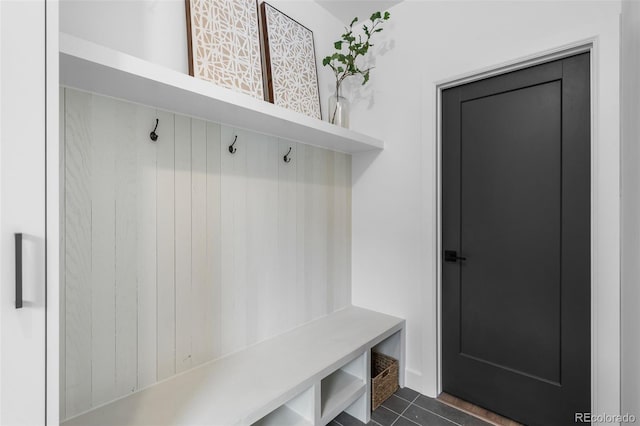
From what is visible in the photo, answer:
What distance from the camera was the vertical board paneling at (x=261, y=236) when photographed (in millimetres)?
1637

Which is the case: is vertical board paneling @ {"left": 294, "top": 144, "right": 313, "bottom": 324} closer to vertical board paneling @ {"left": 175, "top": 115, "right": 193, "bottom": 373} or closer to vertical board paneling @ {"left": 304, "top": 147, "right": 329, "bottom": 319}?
vertical board paneling @ {"left": 304, "top": 147, "right": 329, "bottom": 319}

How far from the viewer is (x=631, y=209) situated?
487 millimetres

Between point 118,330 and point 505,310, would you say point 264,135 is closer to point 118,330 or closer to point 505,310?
point 118,330

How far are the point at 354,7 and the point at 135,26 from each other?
4.70ft

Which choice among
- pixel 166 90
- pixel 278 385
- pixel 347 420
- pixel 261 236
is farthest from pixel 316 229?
pixel 166 90

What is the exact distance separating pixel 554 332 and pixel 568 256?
390 millimetres

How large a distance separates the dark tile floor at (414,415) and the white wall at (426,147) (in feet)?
0.35

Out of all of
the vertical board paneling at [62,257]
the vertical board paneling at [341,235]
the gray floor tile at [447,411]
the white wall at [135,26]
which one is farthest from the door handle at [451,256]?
the vertical board paneling at [62,257]

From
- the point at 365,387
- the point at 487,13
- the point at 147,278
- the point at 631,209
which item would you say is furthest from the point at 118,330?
the point at 487,13

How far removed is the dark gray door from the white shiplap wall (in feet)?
3.10

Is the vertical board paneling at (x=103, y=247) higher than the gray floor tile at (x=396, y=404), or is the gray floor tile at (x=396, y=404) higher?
the vertical board paneling at (x=103, y=247)

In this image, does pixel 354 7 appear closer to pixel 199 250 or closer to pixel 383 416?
pixel 199 250

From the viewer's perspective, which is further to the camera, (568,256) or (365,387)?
(365,387)
